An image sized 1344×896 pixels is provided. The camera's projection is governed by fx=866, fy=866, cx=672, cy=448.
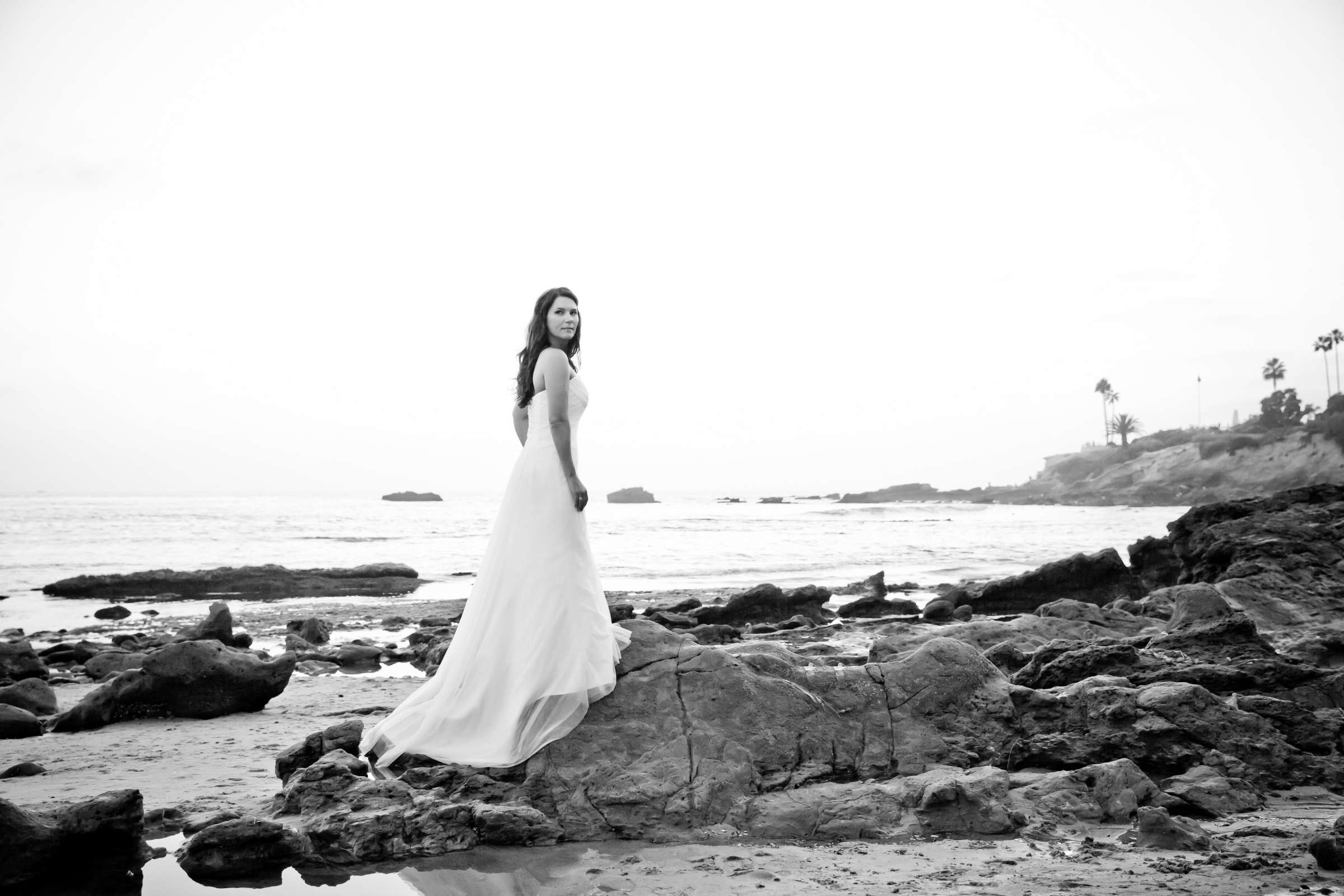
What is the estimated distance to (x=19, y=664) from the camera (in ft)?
36.0

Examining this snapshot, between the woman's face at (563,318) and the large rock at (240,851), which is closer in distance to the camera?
the large rock at (240,851)

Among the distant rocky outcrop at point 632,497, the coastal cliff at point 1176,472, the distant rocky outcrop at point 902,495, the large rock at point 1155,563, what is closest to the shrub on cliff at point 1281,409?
the coastal cliff at point 1176,472

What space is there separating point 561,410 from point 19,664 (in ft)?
31.7

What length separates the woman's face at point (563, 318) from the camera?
19.1 ft

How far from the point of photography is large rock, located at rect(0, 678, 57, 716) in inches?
334

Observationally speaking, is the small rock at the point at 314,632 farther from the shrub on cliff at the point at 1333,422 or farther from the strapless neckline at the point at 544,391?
the shrub on cliff at the point at 1333,422

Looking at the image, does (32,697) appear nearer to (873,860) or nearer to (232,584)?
(873,860)

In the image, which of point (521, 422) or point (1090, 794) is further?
point (521, 422)

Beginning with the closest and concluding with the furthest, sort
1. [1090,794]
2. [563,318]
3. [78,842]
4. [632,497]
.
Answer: [78,842] < [1090,794] < [563,318] < [632,497]

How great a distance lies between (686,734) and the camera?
5352mm

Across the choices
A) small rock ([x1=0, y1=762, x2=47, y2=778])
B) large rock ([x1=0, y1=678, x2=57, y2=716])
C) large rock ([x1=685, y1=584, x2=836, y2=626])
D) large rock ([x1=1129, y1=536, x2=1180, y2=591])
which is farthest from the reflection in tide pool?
large rock ([x1=1129, y1=536, x2=1180, y2=591])

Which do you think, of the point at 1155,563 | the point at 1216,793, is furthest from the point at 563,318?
the point at 1155,563

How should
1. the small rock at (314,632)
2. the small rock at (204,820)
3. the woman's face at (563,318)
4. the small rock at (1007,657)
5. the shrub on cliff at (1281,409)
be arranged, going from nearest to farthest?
1. the small rock at (204,820)
2. the woman's face at (563,318)
3. the small rock at (1007,657)
4. the small rock at (314,632)
5. the shrub on cliff at (1281,409)

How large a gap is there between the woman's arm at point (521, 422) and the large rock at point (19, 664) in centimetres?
868
